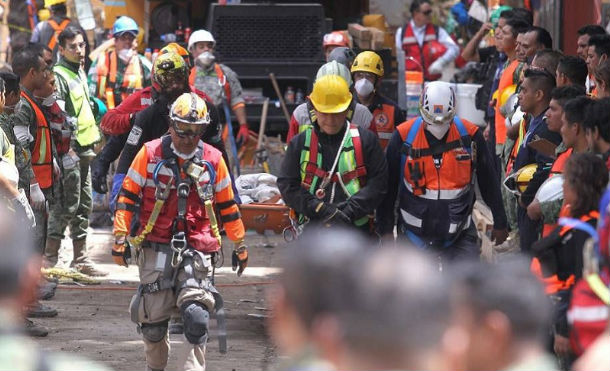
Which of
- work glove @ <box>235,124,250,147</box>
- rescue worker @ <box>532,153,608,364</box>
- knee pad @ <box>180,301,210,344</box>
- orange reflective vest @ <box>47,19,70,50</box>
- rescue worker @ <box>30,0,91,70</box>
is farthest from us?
rescue worker @ <box>30,0,91,70</box>

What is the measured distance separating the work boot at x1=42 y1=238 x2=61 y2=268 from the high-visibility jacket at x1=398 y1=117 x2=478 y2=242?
157 inches

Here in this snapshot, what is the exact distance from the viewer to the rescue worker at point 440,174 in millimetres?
8938

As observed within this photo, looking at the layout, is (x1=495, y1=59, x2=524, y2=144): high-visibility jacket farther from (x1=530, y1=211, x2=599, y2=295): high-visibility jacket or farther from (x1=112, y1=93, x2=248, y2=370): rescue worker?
(x1=530, y1=211, x2=599, y2=295): high-visibility jacket

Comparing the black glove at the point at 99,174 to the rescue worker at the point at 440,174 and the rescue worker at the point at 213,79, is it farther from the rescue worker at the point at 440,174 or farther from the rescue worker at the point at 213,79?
the rescue worker at the point at 213,79

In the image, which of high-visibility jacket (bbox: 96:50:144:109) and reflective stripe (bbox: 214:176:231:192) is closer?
reflective stripe (bbox: 214:176:231:192)

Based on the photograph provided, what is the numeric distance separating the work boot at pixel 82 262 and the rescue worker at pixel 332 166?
12.1ft

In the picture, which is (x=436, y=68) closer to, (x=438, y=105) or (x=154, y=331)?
(x=438, y=105)

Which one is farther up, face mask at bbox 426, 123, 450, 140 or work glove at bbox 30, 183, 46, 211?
face mask at bbox 426, 123, 450, 140

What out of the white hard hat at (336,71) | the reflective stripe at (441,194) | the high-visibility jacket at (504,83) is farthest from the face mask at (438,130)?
the high-visibility jacket at (504,83)

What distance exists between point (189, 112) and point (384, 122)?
3004 millimetres

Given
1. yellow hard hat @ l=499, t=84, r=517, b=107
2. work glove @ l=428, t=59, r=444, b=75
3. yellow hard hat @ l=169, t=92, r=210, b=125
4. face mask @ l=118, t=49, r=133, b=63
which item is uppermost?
yellow hard hat @ l=169, t=92, r=210, b=125

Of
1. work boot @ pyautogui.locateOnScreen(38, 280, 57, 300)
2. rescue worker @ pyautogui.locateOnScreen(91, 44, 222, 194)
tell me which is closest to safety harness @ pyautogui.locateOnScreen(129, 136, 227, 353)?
rescue worker @ pyautogui.locateOnScreen(91, 44, 222, 194)

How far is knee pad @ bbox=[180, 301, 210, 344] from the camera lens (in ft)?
26.7

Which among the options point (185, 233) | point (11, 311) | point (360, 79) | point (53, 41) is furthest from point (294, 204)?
point (53, 41)
